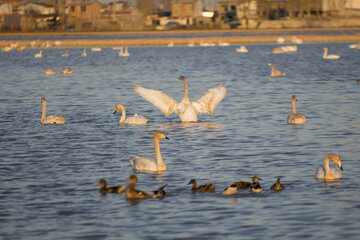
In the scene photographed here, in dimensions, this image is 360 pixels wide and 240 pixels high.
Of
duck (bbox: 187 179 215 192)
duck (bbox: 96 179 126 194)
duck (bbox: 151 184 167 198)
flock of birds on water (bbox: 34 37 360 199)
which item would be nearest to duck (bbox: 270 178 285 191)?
flock of birds on water (bbox: 34 37 360 199)

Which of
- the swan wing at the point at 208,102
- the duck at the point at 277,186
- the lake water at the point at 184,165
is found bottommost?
the lake water at the point at 184,165

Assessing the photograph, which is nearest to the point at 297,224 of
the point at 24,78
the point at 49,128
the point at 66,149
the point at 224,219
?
the point at 224,219

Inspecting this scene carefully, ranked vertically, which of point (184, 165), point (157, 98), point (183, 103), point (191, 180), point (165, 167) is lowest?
point (184, 165)

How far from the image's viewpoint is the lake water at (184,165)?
38.8 feet

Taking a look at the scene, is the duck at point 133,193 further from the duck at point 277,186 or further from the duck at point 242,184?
the duck at point 277,186

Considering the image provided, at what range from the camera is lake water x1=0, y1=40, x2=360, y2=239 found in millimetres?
11836

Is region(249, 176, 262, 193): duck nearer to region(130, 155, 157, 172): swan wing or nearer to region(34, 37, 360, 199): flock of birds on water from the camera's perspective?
region(34, 37, 360, 199): flock of birds on water

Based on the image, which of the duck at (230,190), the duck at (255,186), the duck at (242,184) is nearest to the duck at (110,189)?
the duck at (230,190)

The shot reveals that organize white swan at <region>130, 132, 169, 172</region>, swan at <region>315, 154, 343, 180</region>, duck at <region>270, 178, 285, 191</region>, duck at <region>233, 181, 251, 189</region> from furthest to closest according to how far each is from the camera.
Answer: white swan at <region>130, 132, 169, 172</region> → swan at <region>315, 154, 343, 180</region> → duck at <region>233, 181, 251, 189</region> → duck at <region>270, 178, 285, 191</region>

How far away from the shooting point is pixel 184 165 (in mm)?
16609

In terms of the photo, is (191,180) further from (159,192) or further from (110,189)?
(110,189)

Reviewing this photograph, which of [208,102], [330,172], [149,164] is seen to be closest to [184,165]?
[149,164]

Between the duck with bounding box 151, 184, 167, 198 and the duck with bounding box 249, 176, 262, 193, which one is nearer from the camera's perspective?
the duck with bounding box 151, 184, 167, 198

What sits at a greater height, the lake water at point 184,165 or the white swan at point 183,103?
the white swan at point 183,103
